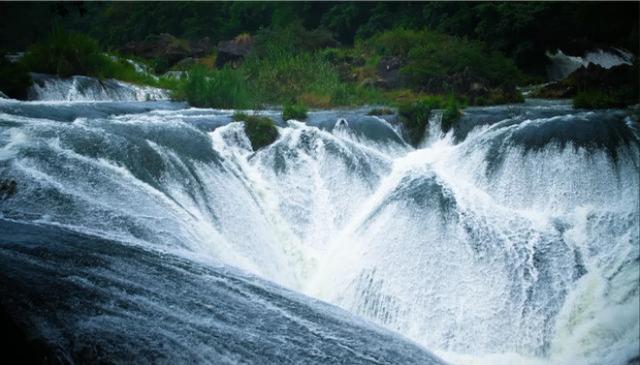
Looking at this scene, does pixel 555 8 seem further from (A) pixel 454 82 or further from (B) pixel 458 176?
(B) pixel 458 176

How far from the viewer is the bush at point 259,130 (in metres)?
9.24

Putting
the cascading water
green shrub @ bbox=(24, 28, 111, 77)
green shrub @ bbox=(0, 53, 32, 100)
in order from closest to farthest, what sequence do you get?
the cascading water, green shrub @ bbox=(0, 53, 32, 100), green shrub @ bbox=(24, 28, 111, 77)

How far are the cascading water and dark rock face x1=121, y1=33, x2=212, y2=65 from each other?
14.9m

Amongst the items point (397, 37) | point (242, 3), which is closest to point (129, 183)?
point (397, 37)

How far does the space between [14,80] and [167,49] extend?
51.5ft

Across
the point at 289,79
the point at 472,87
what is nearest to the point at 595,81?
the point at 472,87

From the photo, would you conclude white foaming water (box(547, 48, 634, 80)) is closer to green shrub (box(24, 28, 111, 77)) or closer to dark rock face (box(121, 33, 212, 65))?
dark rock face (box(121, 33, 212, 65))

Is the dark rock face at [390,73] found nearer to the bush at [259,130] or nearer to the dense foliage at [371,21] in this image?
the dense foliage at [371,21]

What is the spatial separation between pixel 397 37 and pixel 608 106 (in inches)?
440

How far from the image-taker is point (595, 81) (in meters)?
13.4

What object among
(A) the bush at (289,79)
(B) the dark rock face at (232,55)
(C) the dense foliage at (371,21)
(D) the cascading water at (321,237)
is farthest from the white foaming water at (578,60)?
(D) the cascading water at (321,237)

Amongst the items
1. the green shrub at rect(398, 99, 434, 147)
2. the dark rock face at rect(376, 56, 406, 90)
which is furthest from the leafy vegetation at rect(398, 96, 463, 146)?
the dark rock face at rect(376, 56, 406, 90)

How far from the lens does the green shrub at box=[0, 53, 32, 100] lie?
10.1 m

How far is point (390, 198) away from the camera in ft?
26.5
